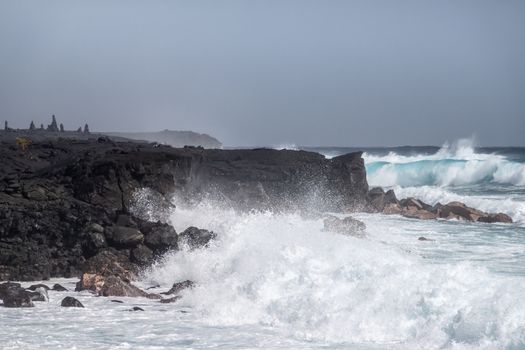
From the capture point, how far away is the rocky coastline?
1510 centimetres

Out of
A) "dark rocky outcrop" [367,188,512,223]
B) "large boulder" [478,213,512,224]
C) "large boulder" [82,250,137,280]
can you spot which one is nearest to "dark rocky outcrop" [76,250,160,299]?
"large boulder" [82,250,137,280]

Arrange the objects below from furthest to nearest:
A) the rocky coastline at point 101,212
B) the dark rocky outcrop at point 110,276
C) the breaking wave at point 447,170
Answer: the breaking wave at point 447,170, the rocky coastline at point 101,212, the dark rocky outcrop at point 110,276

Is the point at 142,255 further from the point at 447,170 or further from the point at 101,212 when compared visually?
the point at 447,170

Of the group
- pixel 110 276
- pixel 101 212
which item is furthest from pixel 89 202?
pixel 110 276

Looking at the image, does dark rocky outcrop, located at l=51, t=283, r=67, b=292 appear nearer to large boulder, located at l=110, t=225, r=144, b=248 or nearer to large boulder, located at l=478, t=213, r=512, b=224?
large boulder, located at l=110, t=225, r=144, b=248

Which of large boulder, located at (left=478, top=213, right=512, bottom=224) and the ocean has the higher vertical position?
large boulder, located at (left=478, top=213, right=512, bottom=224)

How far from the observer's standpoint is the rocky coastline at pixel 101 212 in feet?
49.5

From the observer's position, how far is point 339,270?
12.4 meters

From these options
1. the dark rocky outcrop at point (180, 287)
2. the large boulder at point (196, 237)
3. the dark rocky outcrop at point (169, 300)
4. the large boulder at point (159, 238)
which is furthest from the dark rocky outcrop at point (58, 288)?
the large boulder at point (196, 237)

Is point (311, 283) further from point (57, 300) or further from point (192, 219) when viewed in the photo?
point (192, 219)

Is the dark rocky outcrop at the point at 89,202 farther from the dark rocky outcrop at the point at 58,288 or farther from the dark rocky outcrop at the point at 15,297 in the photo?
the dark rocky outcrop at the point at 15,297

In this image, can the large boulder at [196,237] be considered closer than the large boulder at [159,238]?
No

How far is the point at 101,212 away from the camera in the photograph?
17.4 m

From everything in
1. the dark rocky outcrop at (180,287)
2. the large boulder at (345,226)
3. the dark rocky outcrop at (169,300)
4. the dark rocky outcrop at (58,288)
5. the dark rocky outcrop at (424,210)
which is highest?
the dark rocky outcrop at (424,210)
